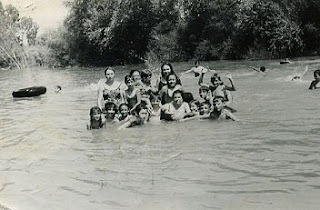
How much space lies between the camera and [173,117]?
725 cm

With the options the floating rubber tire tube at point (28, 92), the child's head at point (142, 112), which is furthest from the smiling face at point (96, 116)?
the floating rubber tire tube at point (28, 92)

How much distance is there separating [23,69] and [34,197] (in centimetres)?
1520

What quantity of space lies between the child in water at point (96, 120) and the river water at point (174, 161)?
18 centimetres

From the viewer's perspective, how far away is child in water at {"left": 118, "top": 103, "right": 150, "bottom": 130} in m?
7.14

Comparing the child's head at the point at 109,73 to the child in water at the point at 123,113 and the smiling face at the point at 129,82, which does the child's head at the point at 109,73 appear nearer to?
the smiling face at the point at 129,82

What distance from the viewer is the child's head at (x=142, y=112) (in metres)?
7.32

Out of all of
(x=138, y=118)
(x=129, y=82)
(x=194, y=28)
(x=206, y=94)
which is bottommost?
(x=138, y=118)

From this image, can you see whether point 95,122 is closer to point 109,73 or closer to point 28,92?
point 109,73

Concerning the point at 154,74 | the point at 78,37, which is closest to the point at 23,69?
the point at 78,37

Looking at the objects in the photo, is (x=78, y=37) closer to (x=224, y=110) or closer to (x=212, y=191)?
(x=224, y=110)

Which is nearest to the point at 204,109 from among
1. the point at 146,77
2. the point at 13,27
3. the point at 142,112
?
the point at 142,112

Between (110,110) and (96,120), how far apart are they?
44cm

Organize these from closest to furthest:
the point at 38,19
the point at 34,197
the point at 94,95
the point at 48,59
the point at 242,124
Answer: the point at 34,197
the point at 242,124
the point at 38,19
the point at 94,95
the point at 48,59

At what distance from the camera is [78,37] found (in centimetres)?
1962
